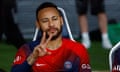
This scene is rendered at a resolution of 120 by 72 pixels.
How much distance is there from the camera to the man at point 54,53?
5.29 metres

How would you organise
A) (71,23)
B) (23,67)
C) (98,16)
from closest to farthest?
(23,67) → (98,16) → (71,23)

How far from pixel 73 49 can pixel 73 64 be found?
0.45 feet

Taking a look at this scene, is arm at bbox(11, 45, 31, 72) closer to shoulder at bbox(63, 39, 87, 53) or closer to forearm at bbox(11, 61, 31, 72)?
forearm at bbox(11, 61, 31, 72)

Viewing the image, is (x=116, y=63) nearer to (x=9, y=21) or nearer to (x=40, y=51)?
(x=40, y=51)

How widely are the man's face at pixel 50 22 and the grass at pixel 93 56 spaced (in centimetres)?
276

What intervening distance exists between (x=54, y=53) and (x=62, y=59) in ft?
0.27

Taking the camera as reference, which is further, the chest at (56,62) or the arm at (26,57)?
the chest at (56,62)

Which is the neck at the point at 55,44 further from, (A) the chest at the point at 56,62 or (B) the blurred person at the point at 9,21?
(B) the blurred person at the point at 9,21

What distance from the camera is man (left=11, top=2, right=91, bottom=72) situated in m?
5.29

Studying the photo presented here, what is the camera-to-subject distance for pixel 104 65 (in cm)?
845

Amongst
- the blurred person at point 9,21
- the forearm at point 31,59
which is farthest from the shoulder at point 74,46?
the blurred person at point 9,21

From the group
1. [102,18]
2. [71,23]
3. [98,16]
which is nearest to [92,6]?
[98,16]

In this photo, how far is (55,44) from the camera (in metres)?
5.40

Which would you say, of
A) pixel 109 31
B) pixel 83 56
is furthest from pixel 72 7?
pixel 83 56
